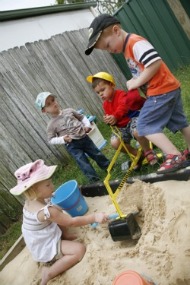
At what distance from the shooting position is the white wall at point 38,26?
6445mm

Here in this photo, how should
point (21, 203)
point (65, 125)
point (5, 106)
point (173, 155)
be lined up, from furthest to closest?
point (5, 106) < point (21, 203) < point (65, 125) < point (173, 155)

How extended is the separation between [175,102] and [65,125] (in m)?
1.46

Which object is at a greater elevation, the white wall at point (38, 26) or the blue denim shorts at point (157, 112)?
the white wall at point (38, 26)

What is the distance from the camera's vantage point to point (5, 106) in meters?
4.89

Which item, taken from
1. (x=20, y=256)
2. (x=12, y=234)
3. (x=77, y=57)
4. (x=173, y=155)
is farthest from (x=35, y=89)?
(x=173, y=155)

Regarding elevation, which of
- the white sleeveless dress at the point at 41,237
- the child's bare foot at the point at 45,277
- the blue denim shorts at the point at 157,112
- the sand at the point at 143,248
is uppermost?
the blue denim shorts at the point at 157,112

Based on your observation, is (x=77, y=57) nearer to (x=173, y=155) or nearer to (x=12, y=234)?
(x=12, y=234)

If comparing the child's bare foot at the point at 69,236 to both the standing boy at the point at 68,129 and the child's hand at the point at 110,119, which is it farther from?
the child's hand at the point at 110,119

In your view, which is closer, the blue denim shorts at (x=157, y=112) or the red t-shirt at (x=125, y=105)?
the blue denim shorts at (x=157, y=112)

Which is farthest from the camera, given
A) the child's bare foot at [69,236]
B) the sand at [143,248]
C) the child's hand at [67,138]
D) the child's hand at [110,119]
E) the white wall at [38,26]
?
the white wall at [38,26]

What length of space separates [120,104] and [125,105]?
5cm

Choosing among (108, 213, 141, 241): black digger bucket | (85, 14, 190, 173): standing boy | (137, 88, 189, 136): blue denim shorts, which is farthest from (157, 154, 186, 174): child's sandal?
(108, 213, 141, 241): black digger bucket

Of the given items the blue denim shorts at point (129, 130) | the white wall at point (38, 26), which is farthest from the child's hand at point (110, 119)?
the white wall at point (38, 26)

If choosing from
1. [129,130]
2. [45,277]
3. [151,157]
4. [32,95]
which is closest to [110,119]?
[129,130]
